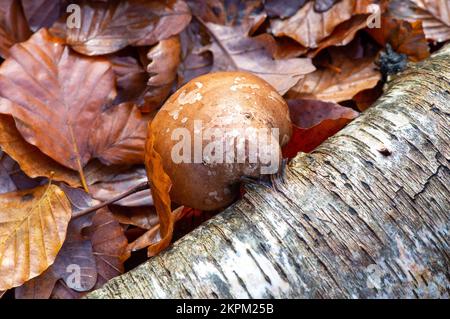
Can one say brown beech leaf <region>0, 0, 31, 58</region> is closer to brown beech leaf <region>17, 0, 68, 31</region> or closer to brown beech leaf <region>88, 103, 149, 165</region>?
brown beech leaf <region>17, 0, 68, 31</region>

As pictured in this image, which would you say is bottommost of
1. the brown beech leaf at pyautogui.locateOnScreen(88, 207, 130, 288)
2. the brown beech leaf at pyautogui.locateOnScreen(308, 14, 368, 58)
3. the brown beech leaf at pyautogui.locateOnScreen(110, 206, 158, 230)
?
the brown beech leaf at pyautogui.locateOnScreen(110, 206, 158, 230)

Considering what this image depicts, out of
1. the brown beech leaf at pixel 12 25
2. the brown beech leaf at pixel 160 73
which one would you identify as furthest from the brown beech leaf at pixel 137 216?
the brown beech leaf at pixel 12 25

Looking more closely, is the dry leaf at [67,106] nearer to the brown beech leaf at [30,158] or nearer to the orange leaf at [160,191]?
the brown beech leaf at [30,158]

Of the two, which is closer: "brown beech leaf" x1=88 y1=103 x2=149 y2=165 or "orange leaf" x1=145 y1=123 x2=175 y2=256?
"orange leaf" x1=145 y1=123 x2=175 y2=256

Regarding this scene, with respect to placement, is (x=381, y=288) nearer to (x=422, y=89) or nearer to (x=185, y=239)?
(x=185, y=239)

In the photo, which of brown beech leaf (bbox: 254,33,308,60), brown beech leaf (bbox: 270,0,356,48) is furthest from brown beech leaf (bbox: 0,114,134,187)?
brown beech leaf (bbox: 270,0,356,48)

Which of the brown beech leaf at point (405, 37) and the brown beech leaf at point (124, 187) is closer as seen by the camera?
the brown beech leaf at point (124, 187)
